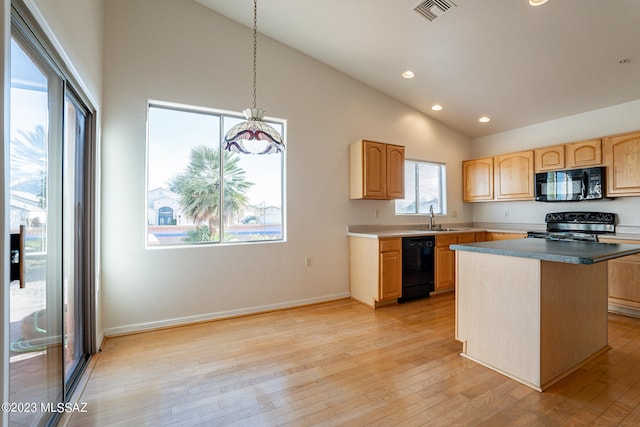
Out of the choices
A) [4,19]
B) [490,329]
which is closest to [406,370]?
[490,329]

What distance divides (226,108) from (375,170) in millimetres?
2119

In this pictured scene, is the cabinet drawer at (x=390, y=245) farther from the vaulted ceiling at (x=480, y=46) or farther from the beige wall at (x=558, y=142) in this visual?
the beige wall at (x=558, y=142)

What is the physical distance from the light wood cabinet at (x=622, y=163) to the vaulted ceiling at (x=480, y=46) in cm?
64

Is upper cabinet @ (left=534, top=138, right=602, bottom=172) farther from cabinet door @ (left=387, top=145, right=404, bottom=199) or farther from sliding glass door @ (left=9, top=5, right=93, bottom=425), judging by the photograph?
sliding glass door @ (left=9, top=5, right=93, bottom=425)

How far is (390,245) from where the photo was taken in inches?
150

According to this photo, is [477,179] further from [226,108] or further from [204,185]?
[204,185]

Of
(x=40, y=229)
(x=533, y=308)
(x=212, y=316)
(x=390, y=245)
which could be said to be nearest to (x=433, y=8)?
(x=390, y=245)

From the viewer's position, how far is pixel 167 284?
10.2ft

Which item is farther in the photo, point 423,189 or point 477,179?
point 477,179

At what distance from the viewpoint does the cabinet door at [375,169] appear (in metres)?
4.00

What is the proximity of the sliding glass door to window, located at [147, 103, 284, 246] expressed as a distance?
983mm

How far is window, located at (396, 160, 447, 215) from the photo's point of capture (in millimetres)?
4906

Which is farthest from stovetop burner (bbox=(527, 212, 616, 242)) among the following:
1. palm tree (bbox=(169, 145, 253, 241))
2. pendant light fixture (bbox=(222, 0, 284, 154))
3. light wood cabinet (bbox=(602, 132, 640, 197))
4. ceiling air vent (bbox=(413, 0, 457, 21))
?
palm tree (bbox=(169, 145, 253, 241))

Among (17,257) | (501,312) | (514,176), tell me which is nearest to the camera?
(17,257)
